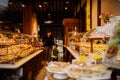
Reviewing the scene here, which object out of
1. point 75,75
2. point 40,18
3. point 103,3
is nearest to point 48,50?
point 103,3

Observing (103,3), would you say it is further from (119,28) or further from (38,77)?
(119,28)

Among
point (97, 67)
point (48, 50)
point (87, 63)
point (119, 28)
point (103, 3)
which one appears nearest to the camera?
point (119, 28)

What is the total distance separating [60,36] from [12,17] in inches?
204

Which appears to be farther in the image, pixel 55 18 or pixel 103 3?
pixel 55 18

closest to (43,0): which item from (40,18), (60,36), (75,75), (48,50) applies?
(48,50)

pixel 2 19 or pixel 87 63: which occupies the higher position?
pixel 2 19

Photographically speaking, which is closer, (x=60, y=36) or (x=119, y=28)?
(x=119, y=28)

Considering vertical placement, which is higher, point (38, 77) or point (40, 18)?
point (40, 18)

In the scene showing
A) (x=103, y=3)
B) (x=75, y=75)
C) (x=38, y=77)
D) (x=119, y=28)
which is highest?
(x=103, y=3)

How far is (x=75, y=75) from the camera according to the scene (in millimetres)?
1619

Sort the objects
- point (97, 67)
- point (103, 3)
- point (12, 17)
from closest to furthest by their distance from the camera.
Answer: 1. point (97, 67)
2. point (103, 3)
3. point (12, 17)

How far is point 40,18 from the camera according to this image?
20969mm

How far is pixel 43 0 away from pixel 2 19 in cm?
880

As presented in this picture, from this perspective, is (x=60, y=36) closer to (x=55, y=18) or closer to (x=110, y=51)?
(x=55, y=18)
